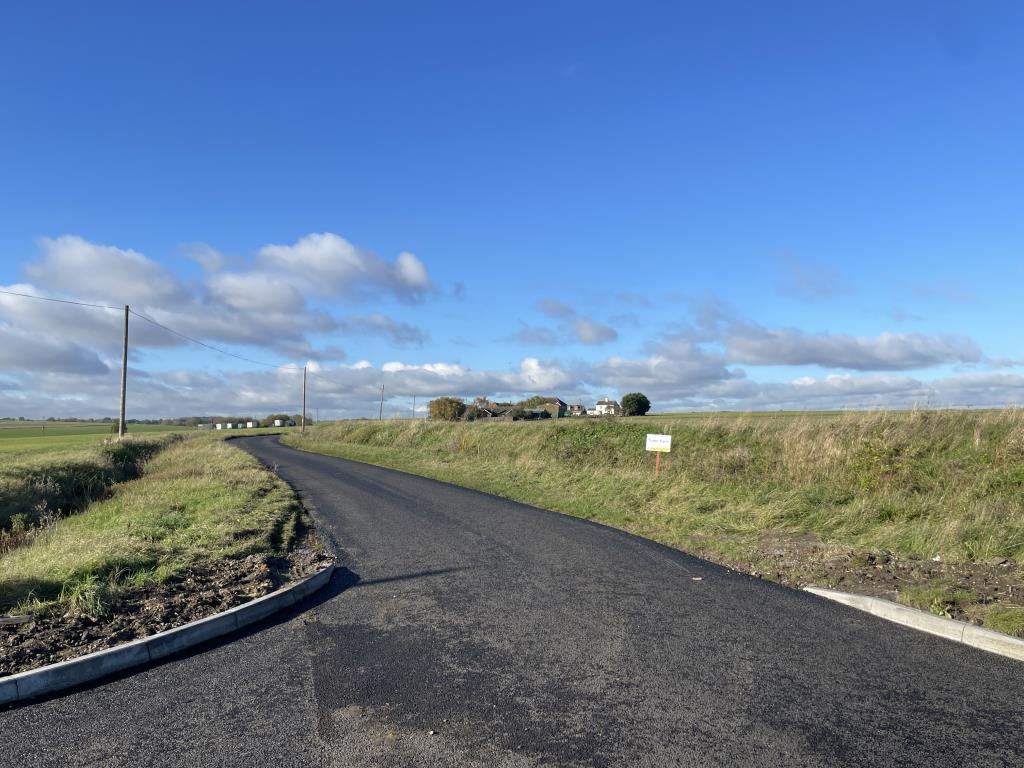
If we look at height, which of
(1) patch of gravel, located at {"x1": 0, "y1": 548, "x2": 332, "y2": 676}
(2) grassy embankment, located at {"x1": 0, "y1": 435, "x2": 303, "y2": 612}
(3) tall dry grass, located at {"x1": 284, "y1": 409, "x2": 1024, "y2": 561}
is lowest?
(1) patch of gravel, located at {"x1": 0, "y1": 548, "x2": 332, "y2": 676}

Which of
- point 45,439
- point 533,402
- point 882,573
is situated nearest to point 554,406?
point 533,402

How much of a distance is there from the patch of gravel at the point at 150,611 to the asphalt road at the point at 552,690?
2.02 ft

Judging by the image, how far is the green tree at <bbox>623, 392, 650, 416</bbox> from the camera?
241 feet

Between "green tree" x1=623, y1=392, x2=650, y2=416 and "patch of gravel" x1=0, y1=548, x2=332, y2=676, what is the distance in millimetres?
65709

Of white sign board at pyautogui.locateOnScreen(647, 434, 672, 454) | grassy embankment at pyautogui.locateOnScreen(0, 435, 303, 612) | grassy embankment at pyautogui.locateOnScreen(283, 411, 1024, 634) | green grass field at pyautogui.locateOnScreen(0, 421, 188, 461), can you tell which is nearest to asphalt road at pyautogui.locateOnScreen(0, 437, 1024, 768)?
grassy embankment at pyautogui.locateOnScreen(283, 411, 1024, 634)

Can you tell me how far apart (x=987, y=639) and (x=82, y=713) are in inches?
291

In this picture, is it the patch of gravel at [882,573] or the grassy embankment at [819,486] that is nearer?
the patch of gravel at [882,573]

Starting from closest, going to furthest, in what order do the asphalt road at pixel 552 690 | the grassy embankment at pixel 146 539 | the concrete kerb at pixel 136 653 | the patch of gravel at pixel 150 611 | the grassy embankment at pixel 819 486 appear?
the asphalt road at pixel 552 690 < the concrete kerb at pixel 136 653 < the patch of gravel at pixel 150 611 < the grassy embankment at pixel 146 539 < the grassy embankment at pixel 819 486

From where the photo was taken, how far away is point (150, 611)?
22.6ft

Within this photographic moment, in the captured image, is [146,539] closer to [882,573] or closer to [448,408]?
[882,573]

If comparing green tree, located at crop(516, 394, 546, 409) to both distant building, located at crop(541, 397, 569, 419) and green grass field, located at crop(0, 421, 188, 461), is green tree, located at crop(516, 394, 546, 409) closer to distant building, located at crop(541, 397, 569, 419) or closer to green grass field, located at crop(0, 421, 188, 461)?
distant building, located at crop(541, 397, 569, 419)

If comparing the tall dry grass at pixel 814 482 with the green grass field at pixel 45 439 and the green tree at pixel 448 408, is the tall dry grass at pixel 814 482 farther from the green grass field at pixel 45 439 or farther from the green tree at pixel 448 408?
the green tree at pixel 448 408

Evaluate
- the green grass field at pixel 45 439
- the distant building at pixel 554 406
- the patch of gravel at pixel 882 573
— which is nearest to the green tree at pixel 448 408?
the distant building at pixel 554 406

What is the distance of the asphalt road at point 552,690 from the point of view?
4172 millimetres
